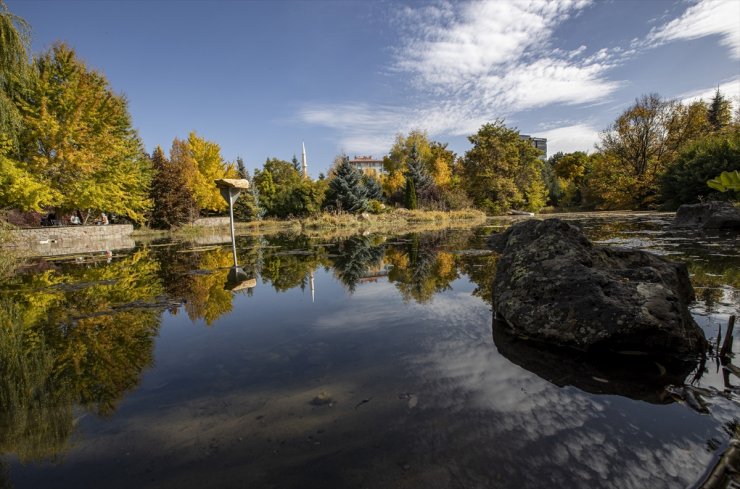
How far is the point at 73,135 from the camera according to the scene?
62.0 ft

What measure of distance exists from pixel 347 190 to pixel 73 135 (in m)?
17.7

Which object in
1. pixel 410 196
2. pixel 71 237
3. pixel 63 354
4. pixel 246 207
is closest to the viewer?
pixel 63 354

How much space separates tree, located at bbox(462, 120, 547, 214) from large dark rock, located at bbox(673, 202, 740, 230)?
2216 cm

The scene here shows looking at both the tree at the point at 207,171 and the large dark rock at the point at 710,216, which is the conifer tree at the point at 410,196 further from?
the large dark rock at the point at 710,216

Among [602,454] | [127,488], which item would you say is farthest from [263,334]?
[602,454]

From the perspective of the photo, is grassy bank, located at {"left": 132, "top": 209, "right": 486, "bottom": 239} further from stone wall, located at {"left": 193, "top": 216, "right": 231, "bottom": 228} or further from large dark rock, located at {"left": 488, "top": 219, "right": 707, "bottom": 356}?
large dark rock, located at {"left": 488, "top": 219, "right": 707, "bottom": 356}

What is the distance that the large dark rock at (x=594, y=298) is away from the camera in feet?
8.46

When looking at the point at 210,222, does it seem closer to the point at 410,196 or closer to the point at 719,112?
the point at 410,196

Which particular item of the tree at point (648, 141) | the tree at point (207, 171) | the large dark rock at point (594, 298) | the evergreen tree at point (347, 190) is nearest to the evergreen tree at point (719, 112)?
the tree at point (648, 141)

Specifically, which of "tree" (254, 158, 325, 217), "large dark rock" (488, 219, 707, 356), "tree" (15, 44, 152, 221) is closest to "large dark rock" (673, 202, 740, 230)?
"large dark rock" (488, 219, 707, 356)

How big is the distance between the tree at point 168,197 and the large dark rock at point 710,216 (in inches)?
1187

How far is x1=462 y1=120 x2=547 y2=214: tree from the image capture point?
3459 centimetres

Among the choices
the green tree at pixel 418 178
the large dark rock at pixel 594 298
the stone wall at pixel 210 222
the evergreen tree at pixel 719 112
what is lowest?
the large dark rock at pixel 594 298

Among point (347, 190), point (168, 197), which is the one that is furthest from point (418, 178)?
point (168, 197)
